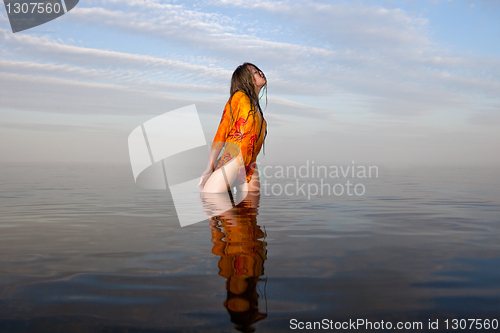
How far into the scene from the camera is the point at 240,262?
188cm

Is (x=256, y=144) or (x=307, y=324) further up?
(x=256, y=144)

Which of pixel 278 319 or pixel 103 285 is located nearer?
pixel 278 319

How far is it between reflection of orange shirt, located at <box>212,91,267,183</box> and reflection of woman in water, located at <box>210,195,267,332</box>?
1.78 m

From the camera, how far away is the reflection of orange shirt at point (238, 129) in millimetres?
5105

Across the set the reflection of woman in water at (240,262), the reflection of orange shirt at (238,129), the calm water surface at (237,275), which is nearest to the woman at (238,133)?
the reflection of orange shirt at (238,129)

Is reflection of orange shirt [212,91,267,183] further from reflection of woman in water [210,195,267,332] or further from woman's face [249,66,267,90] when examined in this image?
reflection of woman in water [210,195,267,332]

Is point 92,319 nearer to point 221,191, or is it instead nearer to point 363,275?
point 363,275

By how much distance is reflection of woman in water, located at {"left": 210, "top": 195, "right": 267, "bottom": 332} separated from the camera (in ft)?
4.16

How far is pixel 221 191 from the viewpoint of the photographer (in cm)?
536

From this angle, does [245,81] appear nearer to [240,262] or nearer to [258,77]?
[258,77]

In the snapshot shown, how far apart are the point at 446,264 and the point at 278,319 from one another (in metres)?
1.26

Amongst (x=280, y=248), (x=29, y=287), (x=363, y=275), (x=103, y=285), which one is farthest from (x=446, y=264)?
(x=29, y=287)

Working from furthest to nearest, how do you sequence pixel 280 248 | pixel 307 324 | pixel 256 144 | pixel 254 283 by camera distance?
pixel 256 144 → pixel 280 248 → pixel 254 283 → pixel 307 324

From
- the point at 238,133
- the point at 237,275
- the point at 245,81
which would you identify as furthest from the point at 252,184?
the point at 237,275
